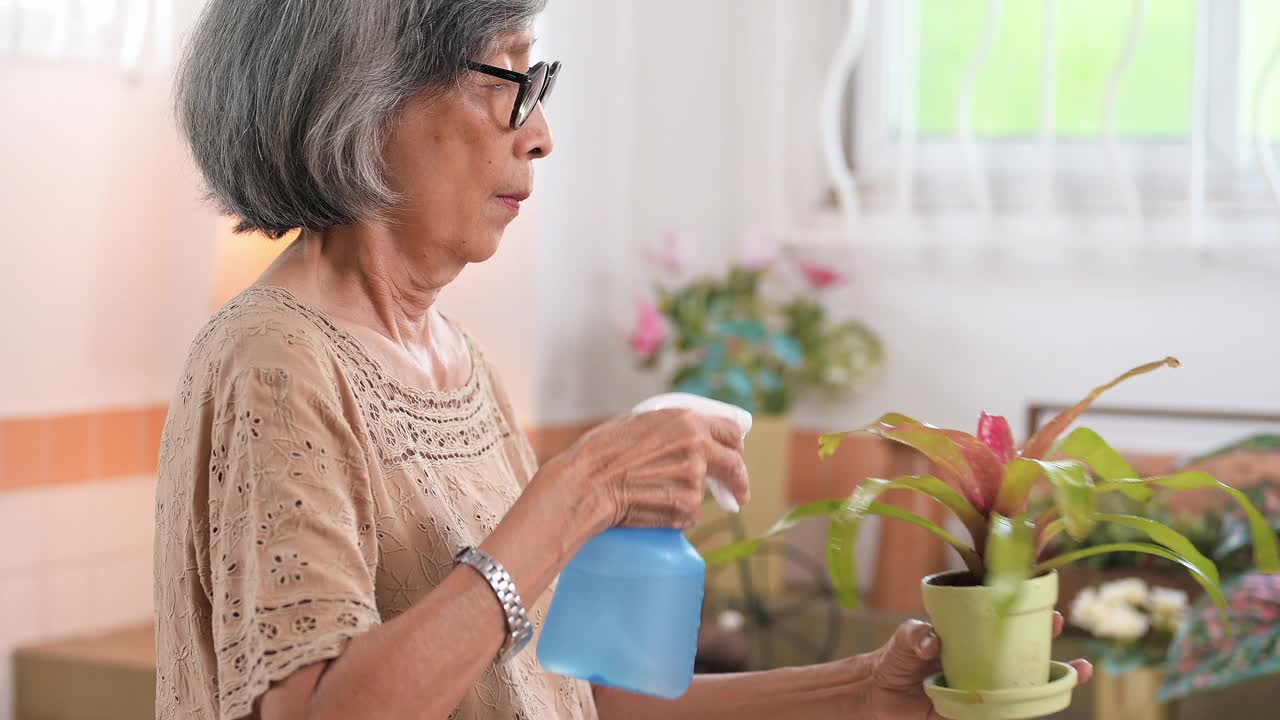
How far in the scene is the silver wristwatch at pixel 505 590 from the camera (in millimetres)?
817

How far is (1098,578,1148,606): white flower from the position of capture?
74.9 inches

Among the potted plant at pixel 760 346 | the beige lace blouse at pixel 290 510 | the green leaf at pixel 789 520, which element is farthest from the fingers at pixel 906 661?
the potted plant at pixel 760 346

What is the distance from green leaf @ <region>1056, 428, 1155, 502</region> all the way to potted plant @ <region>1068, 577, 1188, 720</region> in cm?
104

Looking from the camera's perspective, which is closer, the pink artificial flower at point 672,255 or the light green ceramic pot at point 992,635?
the light green ceramic pot at point 992,635

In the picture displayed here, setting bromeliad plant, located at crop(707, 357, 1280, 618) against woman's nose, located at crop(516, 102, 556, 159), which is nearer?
bromeliad plant, located at crop(707, 357, 1280, 618)

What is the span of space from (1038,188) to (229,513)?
1899mm

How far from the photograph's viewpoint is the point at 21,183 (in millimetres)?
1883

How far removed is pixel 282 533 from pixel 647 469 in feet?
0.77

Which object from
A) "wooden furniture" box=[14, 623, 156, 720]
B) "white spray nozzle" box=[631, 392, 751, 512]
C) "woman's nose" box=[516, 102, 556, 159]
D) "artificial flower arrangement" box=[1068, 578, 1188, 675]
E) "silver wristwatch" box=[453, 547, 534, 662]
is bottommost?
"wooden furniture" box=[14, 623, 156, 720]

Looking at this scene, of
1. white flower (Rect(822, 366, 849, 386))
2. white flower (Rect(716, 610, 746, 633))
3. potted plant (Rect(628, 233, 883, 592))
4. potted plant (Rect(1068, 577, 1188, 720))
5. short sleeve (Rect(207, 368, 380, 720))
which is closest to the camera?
short sleeve (Rect(207, 368, 380, 720))

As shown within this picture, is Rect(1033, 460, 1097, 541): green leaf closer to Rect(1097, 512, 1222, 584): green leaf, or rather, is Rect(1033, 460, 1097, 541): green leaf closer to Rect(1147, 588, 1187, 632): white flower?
A: Rect(1097, 512, 1222, 584): green leaf

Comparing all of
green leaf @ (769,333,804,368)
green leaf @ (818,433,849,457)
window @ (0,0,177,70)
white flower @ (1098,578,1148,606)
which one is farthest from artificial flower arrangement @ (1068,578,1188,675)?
window @ (0,0,177,70)

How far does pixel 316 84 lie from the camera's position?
0.93 m

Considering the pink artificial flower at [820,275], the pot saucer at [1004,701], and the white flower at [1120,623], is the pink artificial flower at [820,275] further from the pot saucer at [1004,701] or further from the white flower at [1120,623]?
the pot saucer at [1004,701]
